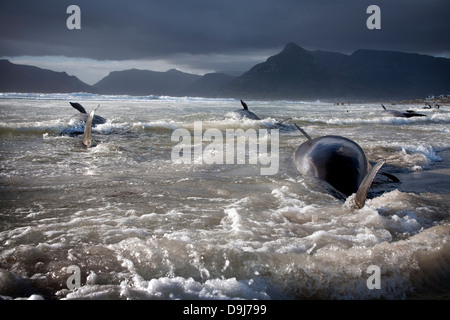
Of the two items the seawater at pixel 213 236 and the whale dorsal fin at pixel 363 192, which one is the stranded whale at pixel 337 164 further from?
the whale dorsal fin at pixel 363 192

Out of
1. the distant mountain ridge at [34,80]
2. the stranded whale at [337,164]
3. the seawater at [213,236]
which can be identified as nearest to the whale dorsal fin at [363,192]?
the seawater at [213,236]

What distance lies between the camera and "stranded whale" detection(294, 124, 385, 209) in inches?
197

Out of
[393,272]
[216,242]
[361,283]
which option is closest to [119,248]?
[216,242]

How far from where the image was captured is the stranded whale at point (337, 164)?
501 centimetres

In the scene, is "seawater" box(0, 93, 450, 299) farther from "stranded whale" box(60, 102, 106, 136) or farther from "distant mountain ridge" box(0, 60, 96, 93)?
"distant mountain ridge" box(0, 60, 96, 93)

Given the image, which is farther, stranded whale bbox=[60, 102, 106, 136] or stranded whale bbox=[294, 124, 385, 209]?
stranded whale bbox=[60, 102, 106, 136]

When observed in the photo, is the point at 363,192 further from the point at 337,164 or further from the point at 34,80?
the point at 34,80

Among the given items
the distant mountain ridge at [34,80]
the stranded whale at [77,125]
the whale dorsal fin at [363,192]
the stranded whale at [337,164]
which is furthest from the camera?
the distant mountain ridge at [34,80]

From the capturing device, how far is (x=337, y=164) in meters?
5.17

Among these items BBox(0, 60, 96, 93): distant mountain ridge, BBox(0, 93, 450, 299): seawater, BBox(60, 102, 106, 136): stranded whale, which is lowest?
BBox(0, 93, 450, 299): seawater

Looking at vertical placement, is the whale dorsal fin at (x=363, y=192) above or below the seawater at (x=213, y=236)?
above

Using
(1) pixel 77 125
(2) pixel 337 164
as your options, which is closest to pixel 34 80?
(1) pixel 77 125

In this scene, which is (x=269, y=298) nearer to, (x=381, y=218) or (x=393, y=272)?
(x=393, y=272)

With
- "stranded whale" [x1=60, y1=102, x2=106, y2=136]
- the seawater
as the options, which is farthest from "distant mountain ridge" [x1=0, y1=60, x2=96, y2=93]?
the seawater
